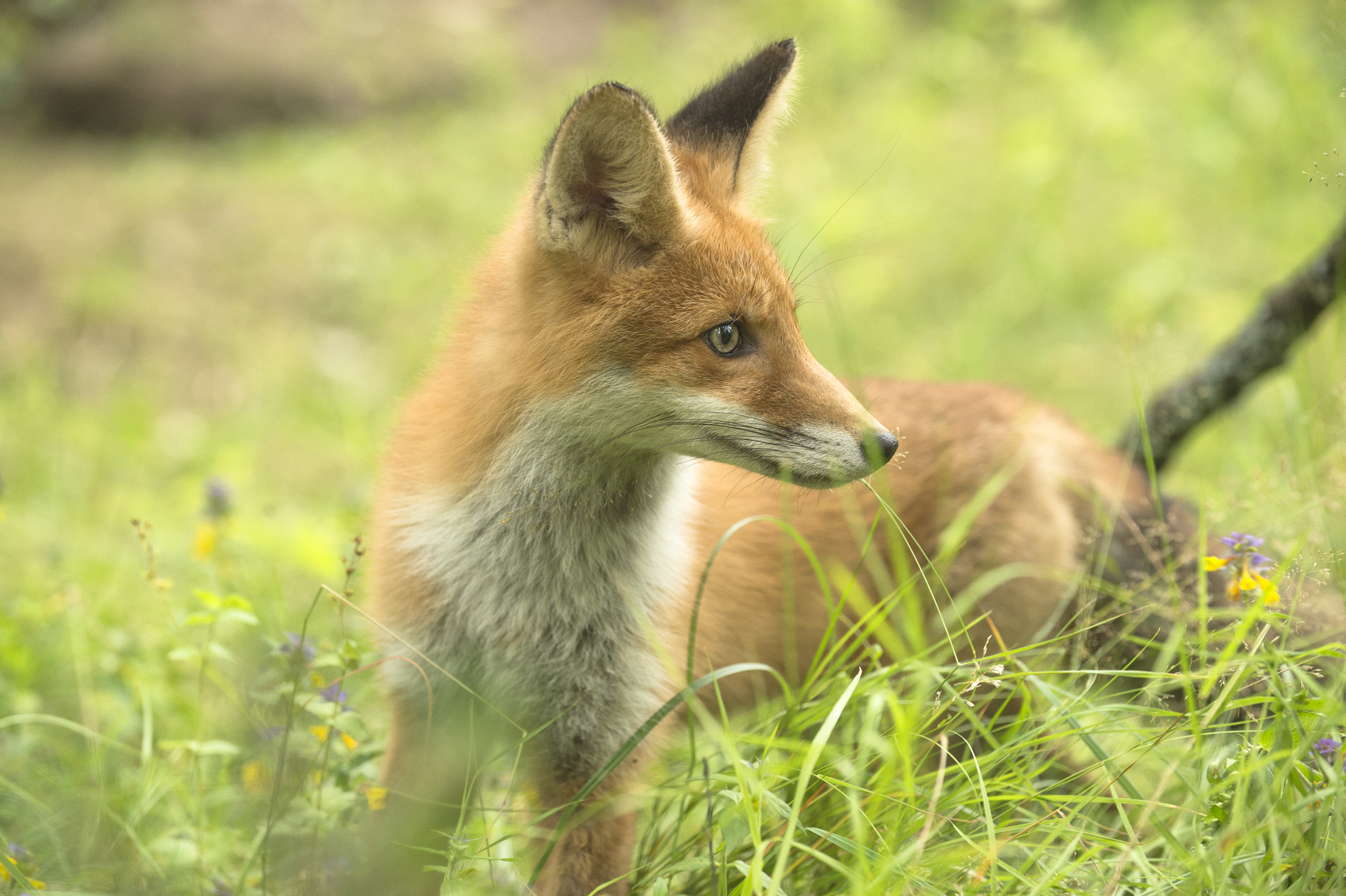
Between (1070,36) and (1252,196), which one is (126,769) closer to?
(1252,196)

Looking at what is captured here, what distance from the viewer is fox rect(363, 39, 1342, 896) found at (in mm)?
2648

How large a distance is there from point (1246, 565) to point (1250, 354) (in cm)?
177

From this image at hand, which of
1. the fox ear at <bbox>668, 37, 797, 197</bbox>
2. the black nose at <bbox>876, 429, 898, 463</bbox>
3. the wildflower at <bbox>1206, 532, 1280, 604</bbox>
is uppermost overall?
the fox ear at <bbox>668, 37, 797, 197</bbox>

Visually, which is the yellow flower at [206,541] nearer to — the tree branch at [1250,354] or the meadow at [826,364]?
the meadow at [826,364]

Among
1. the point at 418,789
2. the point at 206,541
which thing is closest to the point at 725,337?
the point at 418,789

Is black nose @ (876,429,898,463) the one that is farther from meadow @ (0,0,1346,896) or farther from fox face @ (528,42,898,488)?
meadow @ (0,0,1346,896)

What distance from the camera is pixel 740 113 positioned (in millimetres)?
3217

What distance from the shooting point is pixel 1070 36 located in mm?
9547

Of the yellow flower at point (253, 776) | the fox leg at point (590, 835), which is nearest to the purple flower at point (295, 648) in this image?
the yellow flower at point (253, 776)

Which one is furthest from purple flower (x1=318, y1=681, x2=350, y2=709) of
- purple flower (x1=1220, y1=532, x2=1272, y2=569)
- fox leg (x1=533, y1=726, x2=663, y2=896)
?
purple flower (x1=1220, y1=532, x2=1272, y2=569)

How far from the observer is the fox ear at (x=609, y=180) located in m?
2.49

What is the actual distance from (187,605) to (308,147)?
722 cm

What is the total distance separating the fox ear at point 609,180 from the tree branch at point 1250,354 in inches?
91.7

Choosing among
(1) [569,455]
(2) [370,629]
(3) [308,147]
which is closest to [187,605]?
(2) [370,629]
